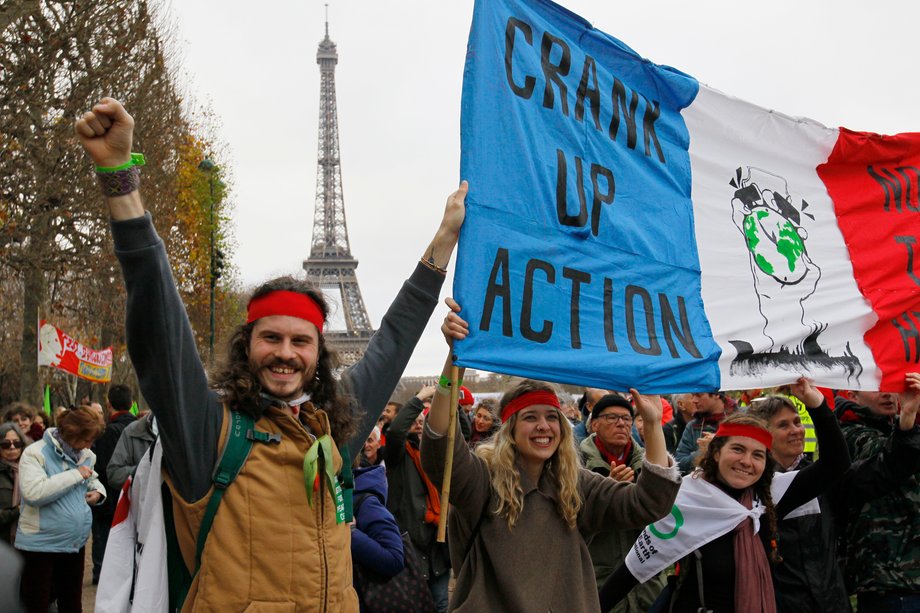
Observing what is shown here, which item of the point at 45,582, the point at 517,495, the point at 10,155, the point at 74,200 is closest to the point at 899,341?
the point at 517,495

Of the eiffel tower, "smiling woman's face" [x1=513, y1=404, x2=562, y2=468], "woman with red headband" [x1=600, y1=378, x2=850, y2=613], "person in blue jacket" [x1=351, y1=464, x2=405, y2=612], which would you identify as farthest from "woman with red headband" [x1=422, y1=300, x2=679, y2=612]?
the eiffel tower

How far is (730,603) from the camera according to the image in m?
4.22

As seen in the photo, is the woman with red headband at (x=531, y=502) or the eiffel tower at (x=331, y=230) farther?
the eiffel tower at (x=331, y=230)

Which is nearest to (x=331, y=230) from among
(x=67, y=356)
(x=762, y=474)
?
(x=67, y=356)

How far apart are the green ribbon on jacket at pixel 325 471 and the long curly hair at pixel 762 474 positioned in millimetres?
2381

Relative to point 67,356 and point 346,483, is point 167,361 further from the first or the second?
point 67,356

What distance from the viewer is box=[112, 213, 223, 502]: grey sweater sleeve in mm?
2314

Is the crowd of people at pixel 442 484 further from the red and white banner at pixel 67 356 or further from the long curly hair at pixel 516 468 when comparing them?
the red and white banner at pixel 67 356

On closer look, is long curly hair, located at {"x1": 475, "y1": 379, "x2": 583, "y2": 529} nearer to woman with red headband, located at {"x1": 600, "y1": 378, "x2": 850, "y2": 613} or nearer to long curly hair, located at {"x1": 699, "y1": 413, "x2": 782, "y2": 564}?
woman with red headband, located at {"x1": 600, "y1": 378, "x2": 850, "y2": 613}

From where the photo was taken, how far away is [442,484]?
3.09 meters

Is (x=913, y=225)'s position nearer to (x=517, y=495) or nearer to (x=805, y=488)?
(x=805, y=488)

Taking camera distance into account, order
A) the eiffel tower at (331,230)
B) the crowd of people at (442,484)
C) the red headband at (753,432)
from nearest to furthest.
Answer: the crowd of people at (442,484)
the red headband at (753,432)
the eiffel tower at (331,230)

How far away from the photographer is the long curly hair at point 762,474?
14.5 ft

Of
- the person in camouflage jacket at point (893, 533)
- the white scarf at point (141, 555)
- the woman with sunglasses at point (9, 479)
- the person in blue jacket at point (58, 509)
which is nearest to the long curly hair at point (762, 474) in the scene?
the person in camouflage jacket at point (893, 533)
